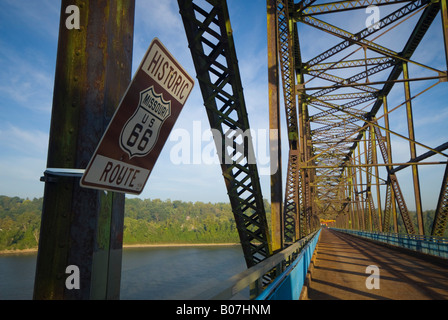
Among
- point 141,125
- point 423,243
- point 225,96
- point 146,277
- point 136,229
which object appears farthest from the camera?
point 136,229

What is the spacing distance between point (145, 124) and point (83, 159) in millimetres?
421

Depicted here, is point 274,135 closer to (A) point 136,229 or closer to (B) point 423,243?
(B) point 423,243

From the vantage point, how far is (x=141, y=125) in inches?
61.6

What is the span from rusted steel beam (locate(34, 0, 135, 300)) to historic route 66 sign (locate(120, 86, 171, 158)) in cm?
30

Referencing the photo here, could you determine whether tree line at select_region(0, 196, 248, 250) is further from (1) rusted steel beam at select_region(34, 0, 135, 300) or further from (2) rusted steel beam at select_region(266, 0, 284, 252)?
(1) rusted steel beam at select_region(34, 0, 135, 300)

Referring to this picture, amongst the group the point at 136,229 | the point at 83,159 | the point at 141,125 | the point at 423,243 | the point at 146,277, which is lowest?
the point at 146,277

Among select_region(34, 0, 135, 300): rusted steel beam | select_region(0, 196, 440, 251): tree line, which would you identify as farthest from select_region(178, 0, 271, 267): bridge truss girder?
select_region(0, 196, 440, 251): tree line

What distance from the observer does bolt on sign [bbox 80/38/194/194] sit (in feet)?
4.60

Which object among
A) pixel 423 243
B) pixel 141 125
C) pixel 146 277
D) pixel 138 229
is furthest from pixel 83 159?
pixel 138 229

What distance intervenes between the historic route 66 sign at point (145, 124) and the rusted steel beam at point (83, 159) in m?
0.30

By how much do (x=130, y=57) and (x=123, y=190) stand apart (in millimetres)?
961

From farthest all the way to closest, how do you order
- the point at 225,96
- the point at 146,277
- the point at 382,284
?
the point at 146,277, the point at 382,284, the point at 225,96
